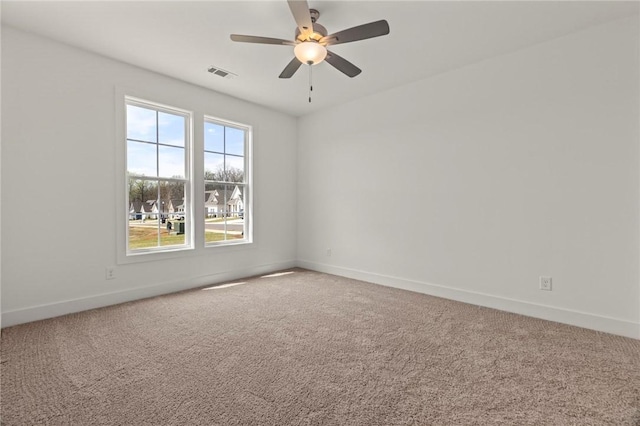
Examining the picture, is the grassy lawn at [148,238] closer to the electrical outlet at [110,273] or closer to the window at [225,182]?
the electrical outlet at [110,273]

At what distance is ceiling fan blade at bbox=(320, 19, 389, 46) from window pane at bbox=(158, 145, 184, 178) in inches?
104

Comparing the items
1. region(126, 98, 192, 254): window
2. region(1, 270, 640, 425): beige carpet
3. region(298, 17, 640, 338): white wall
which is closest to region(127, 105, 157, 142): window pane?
region(126, 98, 192, 254): window

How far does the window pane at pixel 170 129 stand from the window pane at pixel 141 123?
84mm

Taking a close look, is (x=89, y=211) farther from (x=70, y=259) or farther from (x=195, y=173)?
(x=195, y=173)

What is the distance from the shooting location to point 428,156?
3.89 meters

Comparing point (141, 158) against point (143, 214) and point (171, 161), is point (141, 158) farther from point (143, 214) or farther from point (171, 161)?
point (143, 214)

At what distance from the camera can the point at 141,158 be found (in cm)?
375

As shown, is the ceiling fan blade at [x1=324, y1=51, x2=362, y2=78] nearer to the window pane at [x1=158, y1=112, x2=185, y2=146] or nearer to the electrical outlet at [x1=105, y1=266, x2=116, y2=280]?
the window pane at [x1=158, y1=112, x2=185, y2=146]

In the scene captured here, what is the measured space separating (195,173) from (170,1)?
2.16m

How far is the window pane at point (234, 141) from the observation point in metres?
4.68

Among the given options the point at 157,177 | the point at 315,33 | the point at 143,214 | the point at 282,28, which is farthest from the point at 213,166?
the point at 315,33

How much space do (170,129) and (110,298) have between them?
86.7 inches

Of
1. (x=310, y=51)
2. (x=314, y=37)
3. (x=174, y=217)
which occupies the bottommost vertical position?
(x=174, y=217)

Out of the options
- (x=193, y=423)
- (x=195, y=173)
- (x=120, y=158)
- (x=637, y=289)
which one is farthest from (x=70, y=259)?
(x=637, y=289)
